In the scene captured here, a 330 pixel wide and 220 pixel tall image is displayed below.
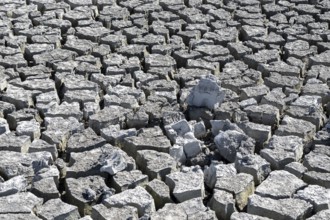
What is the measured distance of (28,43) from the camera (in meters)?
5.45

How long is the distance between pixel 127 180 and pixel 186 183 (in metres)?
0.33

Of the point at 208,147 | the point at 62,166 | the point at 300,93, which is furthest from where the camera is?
the point at 300,93

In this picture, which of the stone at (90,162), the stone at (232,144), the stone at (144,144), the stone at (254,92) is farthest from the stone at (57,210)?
the stone at (254,92)

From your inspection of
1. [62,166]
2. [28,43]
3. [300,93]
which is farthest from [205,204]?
[28,43]

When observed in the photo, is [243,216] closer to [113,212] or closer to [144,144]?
[113,212]

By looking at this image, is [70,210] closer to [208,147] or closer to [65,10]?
[208,147]

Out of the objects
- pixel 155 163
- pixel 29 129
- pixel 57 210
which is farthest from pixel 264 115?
pixel 57 210

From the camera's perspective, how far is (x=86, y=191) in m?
3.54

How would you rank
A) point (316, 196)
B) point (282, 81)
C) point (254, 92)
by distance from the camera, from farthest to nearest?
point (282, 81), point (254, 92), point (316, 196)

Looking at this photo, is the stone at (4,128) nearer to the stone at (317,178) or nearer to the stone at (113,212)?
the stone at (113,212)

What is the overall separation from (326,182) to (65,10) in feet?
10.8

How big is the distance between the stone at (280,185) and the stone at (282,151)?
0.13 m

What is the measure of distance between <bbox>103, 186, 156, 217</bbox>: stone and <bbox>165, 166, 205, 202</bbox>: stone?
0.17m

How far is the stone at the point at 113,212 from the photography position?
334cm
